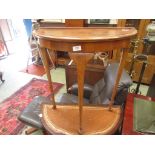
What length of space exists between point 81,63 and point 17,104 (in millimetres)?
2140

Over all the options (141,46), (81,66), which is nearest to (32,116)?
(81,66)

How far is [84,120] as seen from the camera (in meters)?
0.97

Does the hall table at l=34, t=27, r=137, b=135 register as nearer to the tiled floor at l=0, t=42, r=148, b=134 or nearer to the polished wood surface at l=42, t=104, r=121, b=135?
the polished wood surface at l=42, t=104, r=121, b=135

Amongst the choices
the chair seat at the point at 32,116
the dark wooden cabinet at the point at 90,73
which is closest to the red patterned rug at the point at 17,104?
the chair seat at the point at 32,116

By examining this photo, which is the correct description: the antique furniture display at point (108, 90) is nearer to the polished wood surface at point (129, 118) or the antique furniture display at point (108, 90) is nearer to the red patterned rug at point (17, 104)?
the polished wood surface at point (129, 118)

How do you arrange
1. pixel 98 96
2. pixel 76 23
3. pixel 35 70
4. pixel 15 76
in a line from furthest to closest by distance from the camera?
pixel 35 70
pixel 15 76
pixel 76 23
pixel 98 96

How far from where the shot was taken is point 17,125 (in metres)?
2.04

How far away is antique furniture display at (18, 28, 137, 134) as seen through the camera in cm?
63

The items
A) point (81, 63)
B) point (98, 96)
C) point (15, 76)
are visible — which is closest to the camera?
point (81, 63)

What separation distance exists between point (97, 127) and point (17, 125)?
1.53 meters

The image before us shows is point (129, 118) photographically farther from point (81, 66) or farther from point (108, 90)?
point (81, 66)

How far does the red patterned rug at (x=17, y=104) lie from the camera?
6.55ft
